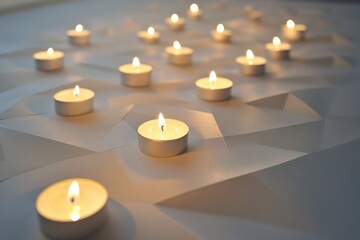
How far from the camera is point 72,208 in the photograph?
65cm

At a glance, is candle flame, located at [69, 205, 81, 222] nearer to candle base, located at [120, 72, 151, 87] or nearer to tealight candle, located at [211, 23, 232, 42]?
candle base, located at [120, 72, 151, 87]

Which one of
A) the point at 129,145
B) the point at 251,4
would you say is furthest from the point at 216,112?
the point at 251,4

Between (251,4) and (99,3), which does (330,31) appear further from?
(99,3)

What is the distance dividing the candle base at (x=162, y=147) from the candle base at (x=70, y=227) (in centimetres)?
25

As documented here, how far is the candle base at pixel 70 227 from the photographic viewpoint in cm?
60

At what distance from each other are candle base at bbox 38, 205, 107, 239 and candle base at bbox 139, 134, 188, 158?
25 centimetres

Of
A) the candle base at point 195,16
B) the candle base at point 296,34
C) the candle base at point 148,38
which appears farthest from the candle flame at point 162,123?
the candle base at point 195,16

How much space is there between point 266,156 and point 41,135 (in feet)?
1.84

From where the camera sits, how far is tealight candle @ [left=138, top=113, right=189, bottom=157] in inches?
33.0

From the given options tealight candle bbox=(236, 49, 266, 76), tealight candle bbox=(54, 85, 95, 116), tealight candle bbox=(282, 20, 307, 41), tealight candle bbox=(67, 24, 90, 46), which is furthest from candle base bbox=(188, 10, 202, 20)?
tealight candle bbox=(54, 85, 95, 116)

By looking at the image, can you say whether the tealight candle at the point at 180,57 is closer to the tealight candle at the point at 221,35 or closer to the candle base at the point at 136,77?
the candle base at the point at 136,77

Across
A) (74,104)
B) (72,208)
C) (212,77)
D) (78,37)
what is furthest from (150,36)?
(72,208)

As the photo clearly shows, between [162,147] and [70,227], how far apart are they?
0.30 metres

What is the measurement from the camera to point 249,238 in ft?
2.12
